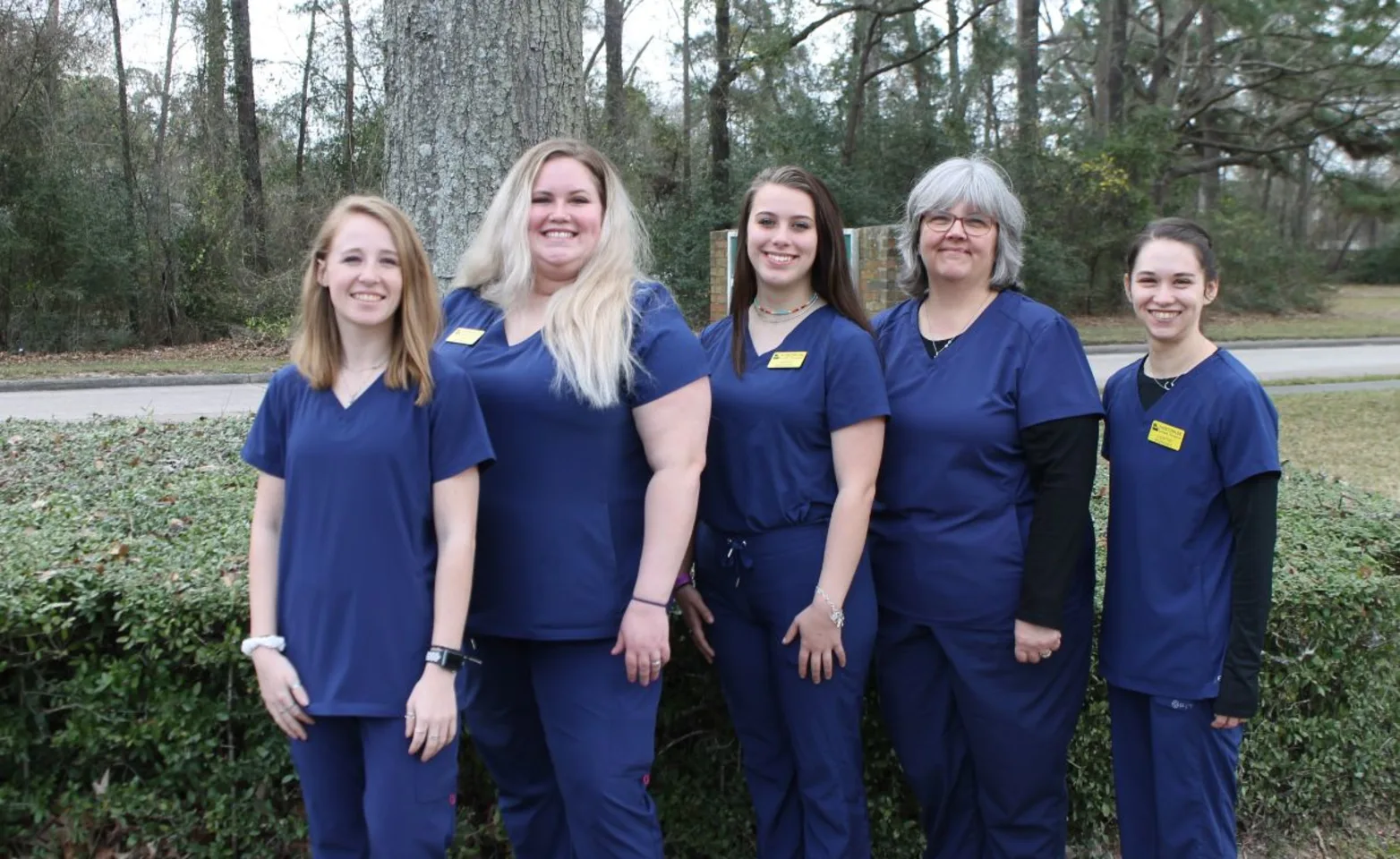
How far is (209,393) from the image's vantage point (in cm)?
1407

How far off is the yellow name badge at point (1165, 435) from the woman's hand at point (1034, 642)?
1.67ft

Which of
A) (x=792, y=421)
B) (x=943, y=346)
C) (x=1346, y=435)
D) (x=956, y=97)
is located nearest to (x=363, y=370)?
(x=792, y=421)

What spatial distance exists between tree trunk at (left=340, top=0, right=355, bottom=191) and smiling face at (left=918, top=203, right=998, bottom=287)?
789 inches

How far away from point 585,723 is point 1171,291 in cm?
169

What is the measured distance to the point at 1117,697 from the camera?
2.79 metres

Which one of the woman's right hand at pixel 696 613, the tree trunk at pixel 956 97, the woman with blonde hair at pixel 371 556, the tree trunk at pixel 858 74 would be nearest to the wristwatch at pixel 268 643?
the woman with blonde hair at pixel 371 556

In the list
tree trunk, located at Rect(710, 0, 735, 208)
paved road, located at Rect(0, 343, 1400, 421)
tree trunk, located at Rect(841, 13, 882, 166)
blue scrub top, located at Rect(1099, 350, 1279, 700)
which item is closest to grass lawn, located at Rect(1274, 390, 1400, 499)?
paved road, located at Rect(0, 343, 1400, 421)

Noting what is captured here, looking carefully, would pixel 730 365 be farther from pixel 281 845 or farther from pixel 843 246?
pixel 281 845

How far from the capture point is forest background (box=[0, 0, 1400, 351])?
18.8 m

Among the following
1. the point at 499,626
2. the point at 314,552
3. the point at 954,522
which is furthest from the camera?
the point at 954,522

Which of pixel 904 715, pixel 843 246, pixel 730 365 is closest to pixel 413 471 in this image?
pixel 730 365

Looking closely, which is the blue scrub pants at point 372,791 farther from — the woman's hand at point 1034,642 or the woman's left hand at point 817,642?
the woman's hand at point 1034,642

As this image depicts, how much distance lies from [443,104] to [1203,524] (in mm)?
2921

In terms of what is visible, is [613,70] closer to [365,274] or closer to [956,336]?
[956,336]
